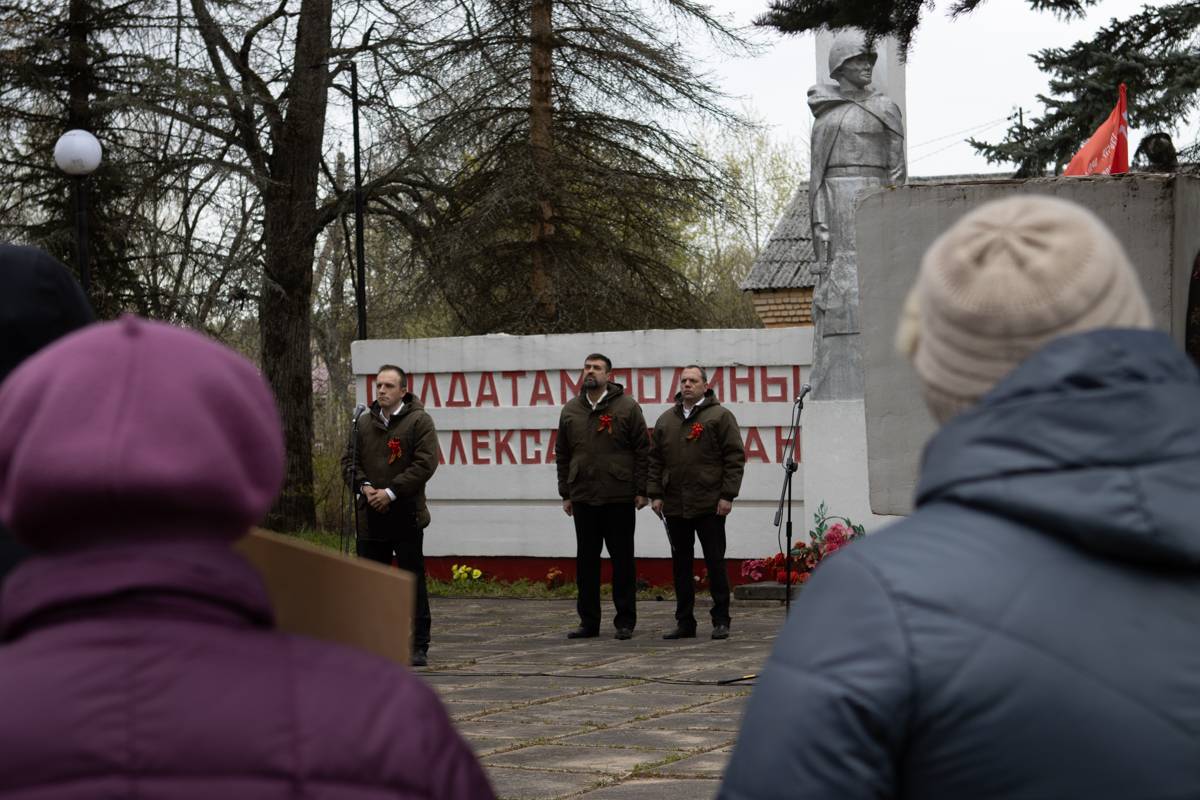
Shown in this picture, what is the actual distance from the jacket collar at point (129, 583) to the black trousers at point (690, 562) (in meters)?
11.2

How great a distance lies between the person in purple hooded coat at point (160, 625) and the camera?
160cm

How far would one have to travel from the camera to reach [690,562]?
1313 centimetres

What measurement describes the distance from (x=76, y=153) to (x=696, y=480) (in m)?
6.64

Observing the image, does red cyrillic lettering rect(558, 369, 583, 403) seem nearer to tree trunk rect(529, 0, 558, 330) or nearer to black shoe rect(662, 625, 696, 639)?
black shoe rect(662, 625, 696, 639)

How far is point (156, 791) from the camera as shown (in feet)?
5.21

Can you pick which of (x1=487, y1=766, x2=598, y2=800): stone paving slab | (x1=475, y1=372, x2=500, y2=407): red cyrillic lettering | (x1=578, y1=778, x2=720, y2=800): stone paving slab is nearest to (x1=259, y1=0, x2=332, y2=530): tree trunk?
(x1=475, y1=372, x2=500, y2=407): red cyrillic lettering

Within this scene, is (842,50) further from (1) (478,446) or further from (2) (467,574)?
(2) (467,574)

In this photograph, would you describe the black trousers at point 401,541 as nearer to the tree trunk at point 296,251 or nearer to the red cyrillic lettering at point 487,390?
the red cyrillic lettering at point 487,390

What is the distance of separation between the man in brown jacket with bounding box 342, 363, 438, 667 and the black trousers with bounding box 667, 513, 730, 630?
2039mm

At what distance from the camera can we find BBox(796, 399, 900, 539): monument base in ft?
50.6

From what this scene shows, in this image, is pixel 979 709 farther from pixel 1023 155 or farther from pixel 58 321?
pixel 1023 155

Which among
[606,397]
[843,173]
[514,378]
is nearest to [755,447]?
[514,378]

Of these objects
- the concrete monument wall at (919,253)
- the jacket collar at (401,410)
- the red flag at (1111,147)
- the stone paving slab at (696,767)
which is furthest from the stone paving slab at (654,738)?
the red flag at (1111,147)

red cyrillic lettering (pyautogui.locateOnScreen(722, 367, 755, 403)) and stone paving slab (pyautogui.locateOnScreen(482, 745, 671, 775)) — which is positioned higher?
red cyrillic lettering (pyautogui.locateOnScreen(722, 367, 755, 403))
